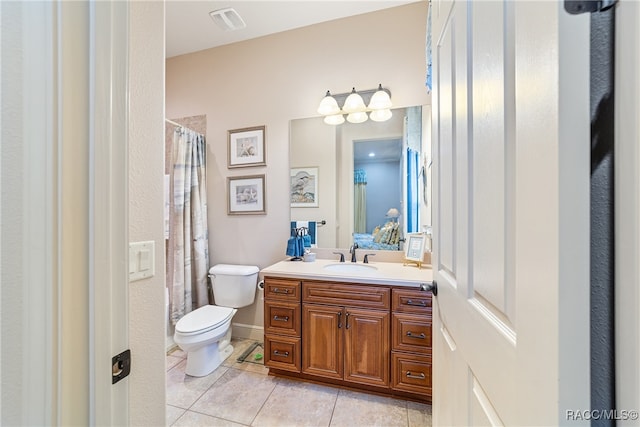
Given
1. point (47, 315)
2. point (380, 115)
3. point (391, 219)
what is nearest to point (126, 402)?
point (47, 315)

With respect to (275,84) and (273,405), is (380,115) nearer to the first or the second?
(275,84)

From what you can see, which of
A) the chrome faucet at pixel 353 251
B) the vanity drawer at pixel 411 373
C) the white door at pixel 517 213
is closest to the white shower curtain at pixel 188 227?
the chrome faucet at pixel 353 251

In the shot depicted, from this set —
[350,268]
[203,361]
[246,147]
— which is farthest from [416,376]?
[246,147]

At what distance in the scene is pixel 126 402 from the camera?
1.85ft

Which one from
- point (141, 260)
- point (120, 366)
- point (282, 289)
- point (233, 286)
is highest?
point (141, 260)

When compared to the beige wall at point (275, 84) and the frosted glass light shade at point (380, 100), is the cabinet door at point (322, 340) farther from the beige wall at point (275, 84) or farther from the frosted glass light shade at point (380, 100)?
the frosted glass light shade at point (380, 100)

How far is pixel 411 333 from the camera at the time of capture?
1541 mm

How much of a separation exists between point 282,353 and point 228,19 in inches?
109

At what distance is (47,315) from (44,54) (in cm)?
50

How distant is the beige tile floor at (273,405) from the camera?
1476 mm

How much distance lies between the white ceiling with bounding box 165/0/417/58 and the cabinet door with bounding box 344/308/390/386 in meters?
2.39

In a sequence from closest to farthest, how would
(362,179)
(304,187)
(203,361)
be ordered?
1. (203,361)
2. (362,179)
3. (304,187)

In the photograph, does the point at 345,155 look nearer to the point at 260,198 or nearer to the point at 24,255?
the point at 260,198

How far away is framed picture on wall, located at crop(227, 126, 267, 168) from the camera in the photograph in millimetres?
2375
